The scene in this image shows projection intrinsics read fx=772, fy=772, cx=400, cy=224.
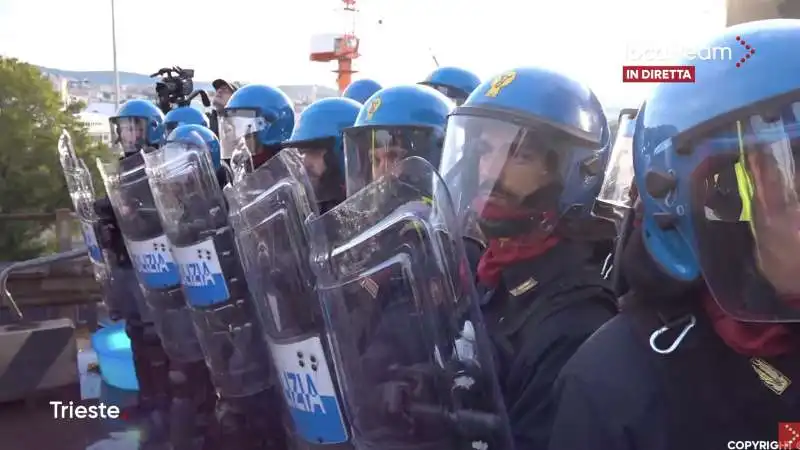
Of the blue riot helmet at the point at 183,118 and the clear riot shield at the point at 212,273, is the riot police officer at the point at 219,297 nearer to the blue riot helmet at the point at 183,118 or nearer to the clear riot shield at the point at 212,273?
the clear riot shield at the point at 212,273

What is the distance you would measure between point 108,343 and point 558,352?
5420mm

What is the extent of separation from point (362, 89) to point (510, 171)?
4093 mm

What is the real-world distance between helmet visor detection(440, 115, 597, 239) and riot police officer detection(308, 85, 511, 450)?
0.61 meters

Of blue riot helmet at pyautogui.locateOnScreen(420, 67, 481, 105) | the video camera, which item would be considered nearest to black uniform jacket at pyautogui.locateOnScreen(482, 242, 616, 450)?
blue riot helmet at pyautogui.locateOnScreen(420, 67, 481, 105)

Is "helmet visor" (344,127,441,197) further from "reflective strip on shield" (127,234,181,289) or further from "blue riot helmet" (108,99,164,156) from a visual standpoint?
"blue riot helmet" (108,99,164,156)

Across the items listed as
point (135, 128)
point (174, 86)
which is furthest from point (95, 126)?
point (135, 128)

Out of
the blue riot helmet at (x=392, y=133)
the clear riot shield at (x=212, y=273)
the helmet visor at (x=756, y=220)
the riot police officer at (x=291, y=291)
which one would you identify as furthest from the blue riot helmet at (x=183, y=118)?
the helmet visor at (x=756, y=220)

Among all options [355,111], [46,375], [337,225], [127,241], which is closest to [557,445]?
[337,225]

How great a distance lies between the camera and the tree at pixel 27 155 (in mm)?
8508

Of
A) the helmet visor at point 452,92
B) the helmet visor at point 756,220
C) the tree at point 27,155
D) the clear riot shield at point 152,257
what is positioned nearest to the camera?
the helmet visor at point 756,220

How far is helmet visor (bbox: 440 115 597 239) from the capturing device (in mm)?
2072

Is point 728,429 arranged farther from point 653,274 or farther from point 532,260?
point 532,260

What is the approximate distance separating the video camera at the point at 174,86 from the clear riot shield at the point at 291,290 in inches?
236

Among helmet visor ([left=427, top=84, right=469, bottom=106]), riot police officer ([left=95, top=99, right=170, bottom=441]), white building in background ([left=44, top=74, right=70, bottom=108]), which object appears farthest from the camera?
white building in background ([left=44, top=74, right=70, bottom=108])
